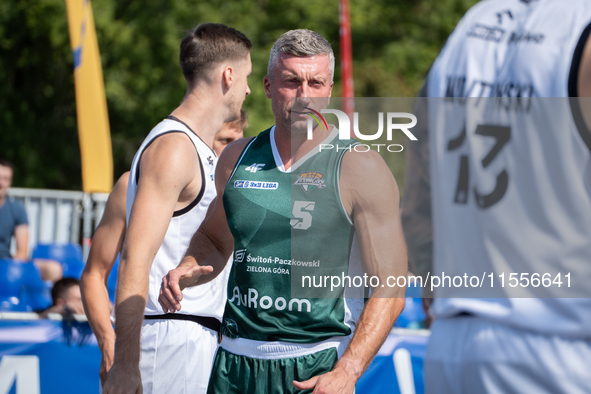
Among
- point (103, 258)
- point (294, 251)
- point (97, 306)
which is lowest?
point (97, 306)

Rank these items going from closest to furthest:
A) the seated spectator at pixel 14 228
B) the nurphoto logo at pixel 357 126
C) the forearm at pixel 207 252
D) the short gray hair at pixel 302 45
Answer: the nurphoto logo at pixel 357 126 < the short gray hair at pixel 302 45 < the forearm at pixel 207 252 < the seated spectator at pixel 14 228

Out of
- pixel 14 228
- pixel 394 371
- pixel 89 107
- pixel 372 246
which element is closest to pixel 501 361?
pixel 372 246

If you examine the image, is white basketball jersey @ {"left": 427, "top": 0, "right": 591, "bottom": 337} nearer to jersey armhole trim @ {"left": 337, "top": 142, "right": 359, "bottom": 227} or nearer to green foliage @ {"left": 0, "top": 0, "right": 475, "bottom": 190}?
jersey armhole trim @ {"left": 337, "top": 142, "right": 359, "bottom": 227}

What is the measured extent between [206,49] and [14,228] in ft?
15.9

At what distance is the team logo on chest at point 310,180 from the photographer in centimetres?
241

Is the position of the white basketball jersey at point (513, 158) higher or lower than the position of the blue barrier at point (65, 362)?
higher

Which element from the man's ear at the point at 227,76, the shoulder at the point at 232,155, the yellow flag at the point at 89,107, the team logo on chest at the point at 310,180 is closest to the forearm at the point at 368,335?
the team logo on chest at the point at 310,180

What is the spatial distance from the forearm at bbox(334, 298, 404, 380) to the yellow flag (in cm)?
685

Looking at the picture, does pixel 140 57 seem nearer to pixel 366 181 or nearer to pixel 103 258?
pixel 103 258

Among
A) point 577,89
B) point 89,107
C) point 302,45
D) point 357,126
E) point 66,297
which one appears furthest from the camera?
point 89,107

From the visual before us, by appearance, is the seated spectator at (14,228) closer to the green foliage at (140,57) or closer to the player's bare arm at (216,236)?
the player's bare arm at (216,236)

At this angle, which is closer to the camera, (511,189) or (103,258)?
(511,189)

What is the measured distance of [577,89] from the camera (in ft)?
4.66

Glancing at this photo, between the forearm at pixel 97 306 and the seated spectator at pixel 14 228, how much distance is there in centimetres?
397
